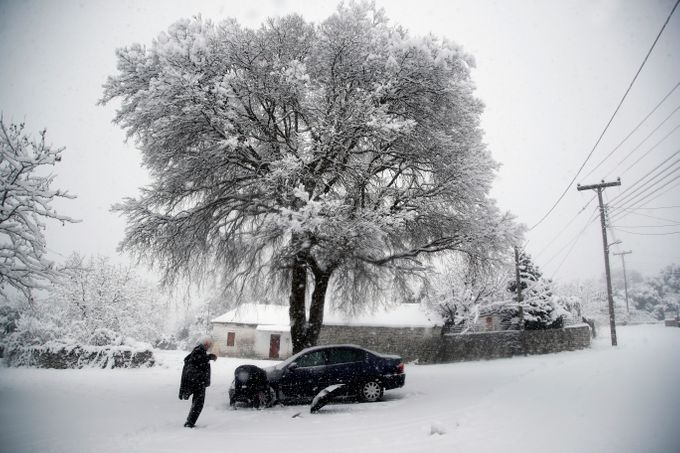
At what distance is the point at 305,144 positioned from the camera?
1025 cm

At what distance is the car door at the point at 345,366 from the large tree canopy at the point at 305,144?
231 centimetres

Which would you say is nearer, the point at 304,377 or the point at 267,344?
the point at 304,377

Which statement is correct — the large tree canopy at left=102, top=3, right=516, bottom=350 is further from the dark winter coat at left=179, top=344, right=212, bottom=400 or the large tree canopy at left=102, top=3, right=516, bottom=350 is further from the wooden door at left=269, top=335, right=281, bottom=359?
the wooden door at left=269, top=335, right=281, bottom=359

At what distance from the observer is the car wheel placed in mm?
9422

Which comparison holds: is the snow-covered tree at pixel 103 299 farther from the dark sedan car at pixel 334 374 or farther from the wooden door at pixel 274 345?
the dark sedan car at pixel 334 374

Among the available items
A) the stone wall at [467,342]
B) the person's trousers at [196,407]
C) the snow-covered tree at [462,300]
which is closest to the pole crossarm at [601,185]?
the snow-covered tree at [462,300]

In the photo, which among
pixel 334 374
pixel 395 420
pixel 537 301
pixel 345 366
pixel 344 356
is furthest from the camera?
pixel 537 301

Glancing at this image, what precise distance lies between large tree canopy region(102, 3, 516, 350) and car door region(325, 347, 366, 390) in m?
2.31

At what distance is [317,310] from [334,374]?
10.00 feet

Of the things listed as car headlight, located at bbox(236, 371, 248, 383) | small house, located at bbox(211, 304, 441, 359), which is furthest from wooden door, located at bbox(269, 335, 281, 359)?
car headlight, located at bbox(236, 371, 248, 383)

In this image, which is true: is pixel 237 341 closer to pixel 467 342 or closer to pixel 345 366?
pixel 467 342

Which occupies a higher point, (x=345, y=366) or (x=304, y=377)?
(x=345, y=366)

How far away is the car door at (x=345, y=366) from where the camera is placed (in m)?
9.38

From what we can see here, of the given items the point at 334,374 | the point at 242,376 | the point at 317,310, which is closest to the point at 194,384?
the point at 242,376
